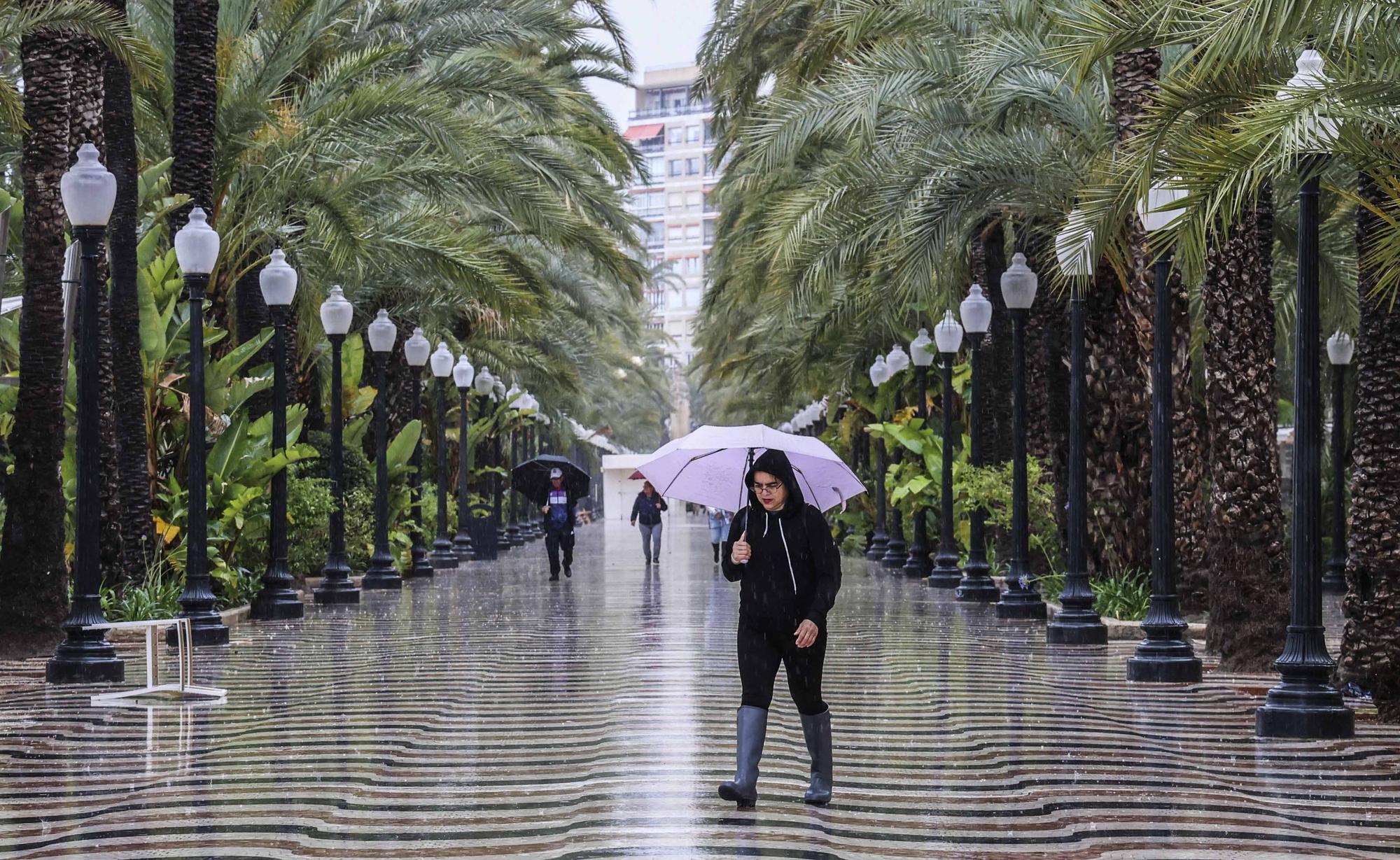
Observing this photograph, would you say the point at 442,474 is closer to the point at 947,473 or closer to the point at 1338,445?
the point at 947,473

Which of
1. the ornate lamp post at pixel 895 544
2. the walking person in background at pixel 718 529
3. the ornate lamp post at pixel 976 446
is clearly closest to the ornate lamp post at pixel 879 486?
the ornate lamp post at pixel 895 544

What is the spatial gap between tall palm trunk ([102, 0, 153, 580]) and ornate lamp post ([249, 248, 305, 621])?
1.53m

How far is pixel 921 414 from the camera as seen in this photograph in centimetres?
2725

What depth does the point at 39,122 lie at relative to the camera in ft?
47.9

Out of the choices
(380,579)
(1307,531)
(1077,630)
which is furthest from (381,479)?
(1307,531)

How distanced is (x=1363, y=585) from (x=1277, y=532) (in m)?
2.56

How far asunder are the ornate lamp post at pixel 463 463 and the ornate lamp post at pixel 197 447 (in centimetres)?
1804

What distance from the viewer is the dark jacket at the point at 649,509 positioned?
32.3m

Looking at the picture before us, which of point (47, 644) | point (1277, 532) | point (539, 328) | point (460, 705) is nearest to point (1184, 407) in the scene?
point (1277, 532)

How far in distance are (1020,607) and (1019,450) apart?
1.73 metres

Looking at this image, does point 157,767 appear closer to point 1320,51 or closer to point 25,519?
point 25,519

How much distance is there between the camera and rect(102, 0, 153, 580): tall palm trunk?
17188mm

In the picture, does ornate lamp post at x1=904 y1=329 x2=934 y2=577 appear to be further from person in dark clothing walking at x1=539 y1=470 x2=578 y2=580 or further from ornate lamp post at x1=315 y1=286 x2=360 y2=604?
ornate lamp post at x1=315 y1=286 x2=360 y2=604

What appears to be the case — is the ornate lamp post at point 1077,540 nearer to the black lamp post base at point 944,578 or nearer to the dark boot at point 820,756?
the dark boot at point 820,756
